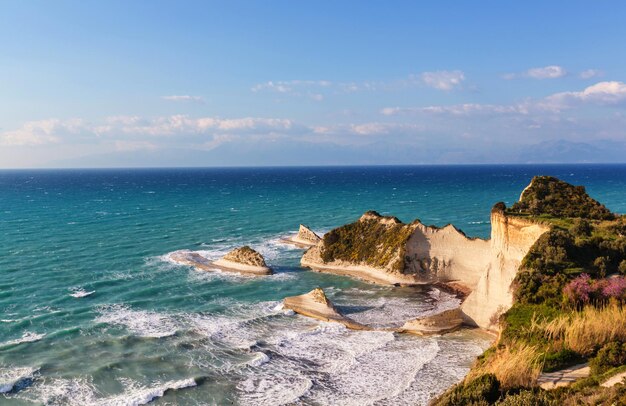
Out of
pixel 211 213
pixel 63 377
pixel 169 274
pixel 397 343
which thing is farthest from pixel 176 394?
pixel 211 213

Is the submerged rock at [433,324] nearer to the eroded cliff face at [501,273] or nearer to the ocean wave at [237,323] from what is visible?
the eroded cliff face at [501,273]

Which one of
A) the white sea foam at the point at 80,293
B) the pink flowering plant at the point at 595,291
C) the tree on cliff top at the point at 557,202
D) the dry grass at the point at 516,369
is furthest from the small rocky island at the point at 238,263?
the dry grass at the point at 516,369

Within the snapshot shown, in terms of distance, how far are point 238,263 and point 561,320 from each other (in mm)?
34940

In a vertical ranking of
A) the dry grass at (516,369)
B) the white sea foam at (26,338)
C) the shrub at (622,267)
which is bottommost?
the white sea foam at (26,338)

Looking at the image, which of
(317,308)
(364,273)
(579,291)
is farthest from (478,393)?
(364,273)

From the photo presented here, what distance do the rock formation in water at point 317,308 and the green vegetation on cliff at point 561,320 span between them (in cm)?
1209

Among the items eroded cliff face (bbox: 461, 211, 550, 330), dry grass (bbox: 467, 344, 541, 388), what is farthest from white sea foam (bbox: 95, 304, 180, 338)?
dry grass (bbox: 467, 344, 541, 388)

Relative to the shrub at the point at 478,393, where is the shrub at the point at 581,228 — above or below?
above

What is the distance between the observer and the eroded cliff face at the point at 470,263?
37.2m

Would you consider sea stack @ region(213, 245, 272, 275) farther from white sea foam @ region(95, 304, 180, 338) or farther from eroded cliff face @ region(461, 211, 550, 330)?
eroded cliff face @ region(461, 211, 550, 330)

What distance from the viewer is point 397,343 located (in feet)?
112

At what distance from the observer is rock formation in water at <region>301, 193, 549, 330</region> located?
37.5m

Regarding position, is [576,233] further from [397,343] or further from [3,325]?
[3,325]

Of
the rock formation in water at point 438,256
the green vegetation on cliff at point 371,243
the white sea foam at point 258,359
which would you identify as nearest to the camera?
the white sea foam at point 258,359
